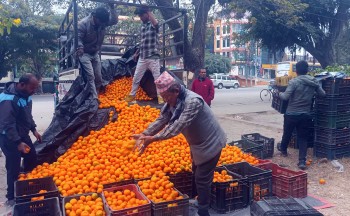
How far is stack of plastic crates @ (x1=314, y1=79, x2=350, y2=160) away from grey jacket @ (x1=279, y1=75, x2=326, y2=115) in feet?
1.15

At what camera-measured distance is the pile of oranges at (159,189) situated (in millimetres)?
3715

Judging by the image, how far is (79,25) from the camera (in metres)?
6.34

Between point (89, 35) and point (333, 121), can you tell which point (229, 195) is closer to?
point (333, 121)

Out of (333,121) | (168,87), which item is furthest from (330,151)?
(168,87)

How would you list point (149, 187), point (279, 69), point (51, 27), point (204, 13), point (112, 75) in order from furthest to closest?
point (279, 69) < point (51, 27) < point (204, 13) < point (112, 75) < point (149, 187)

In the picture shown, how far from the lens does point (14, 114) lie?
14.9 ft

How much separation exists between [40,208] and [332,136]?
5664 millimetres

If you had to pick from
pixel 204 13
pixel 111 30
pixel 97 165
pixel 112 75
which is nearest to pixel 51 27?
pixel 111 30

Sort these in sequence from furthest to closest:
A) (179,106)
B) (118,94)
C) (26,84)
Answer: (118,94) < (26,84) < (179,106)

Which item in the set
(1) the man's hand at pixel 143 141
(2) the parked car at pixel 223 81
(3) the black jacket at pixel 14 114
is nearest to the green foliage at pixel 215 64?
(2) the parked car at pixel 223 81

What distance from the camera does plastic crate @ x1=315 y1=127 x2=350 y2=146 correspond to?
6684 mm

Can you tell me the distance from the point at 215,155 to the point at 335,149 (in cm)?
417

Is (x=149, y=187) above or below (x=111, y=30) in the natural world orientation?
below

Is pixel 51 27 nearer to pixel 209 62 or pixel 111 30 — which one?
pixel 111 30
